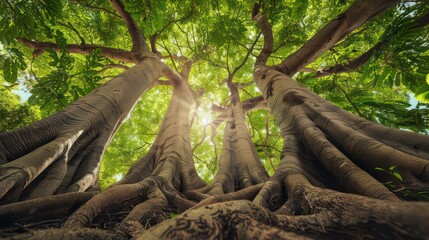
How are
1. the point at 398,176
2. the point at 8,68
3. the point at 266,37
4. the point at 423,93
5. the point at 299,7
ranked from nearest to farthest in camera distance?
the point at 398,176, the point at 423,93, the point at 8,68, the point at 299,7, the point at 266,37

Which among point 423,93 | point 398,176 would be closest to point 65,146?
point 398,176

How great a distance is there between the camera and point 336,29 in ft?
12.8

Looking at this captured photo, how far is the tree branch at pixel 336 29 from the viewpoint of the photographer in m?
3.52

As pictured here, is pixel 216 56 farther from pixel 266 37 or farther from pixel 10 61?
pixel 10 61

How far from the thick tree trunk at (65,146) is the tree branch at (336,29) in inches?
112

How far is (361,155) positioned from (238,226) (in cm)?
166

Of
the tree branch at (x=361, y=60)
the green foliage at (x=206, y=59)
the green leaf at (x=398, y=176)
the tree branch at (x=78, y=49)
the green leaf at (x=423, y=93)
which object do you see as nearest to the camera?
the green leaf at (x=398, y=176)

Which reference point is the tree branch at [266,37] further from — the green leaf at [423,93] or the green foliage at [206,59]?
the green leaf at [423,93]

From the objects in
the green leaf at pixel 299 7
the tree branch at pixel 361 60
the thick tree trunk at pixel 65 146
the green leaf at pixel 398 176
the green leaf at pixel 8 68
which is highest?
the green leaf at pixel 299 7

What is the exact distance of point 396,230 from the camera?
2.50 feet

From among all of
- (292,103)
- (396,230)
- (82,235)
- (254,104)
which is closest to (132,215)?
(82,235)

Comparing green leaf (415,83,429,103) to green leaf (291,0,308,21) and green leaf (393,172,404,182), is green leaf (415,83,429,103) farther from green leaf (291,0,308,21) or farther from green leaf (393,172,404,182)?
green leaf (291,0,308,21)

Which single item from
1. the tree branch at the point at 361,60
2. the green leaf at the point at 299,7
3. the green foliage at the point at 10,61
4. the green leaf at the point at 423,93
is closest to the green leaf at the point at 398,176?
the green leaf at the point at 423,93

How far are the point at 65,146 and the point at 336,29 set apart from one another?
420 cm
